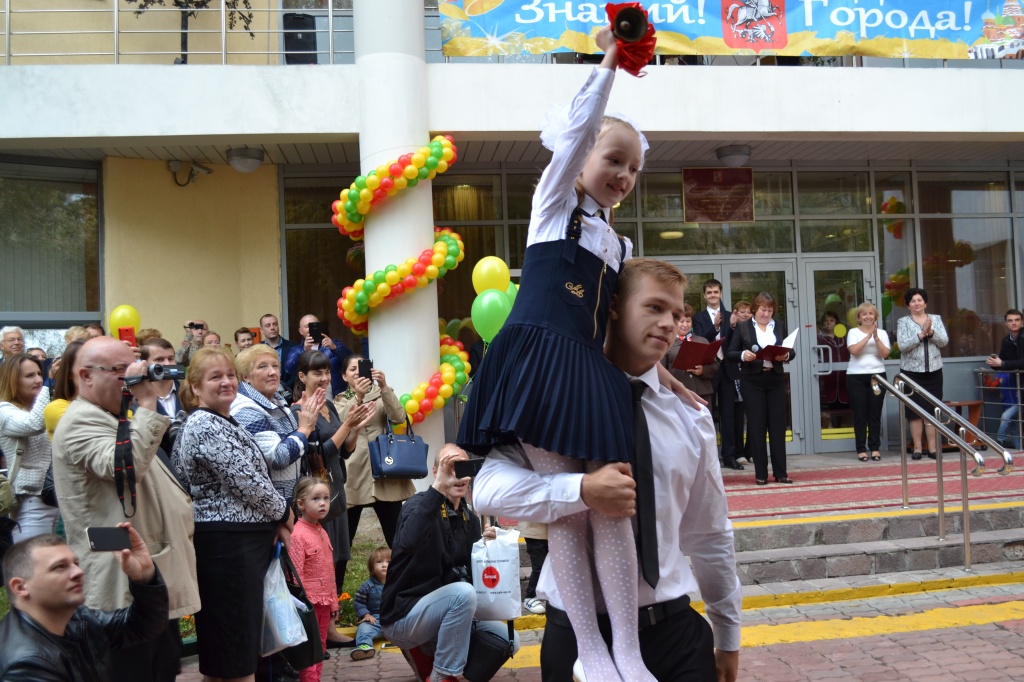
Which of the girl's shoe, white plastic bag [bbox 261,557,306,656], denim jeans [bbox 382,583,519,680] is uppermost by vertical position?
white plastic bag [bbox 261,557,306,656]

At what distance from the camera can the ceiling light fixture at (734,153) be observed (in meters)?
12.2

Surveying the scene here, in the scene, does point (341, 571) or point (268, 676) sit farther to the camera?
point (341, 571)

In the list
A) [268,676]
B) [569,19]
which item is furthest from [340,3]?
[268,676]

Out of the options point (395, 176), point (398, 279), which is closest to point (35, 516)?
point (398, 279)

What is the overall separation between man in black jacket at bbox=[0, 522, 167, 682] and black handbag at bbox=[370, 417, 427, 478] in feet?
11.5

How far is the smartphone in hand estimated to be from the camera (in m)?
3.05

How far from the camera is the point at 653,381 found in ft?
8.41

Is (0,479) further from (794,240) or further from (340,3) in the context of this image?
(794,240)

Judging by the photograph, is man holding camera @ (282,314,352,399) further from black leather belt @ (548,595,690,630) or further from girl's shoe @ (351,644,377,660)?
black leather belt @ (548,595,690,630)

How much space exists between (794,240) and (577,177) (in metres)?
11.6

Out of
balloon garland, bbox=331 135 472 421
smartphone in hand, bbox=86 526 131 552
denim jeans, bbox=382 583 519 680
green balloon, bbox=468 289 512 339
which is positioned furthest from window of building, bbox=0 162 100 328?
smartphone in hand, bbox=86 526 131 552

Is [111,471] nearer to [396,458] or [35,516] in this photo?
[35,516]

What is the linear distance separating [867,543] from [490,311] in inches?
155

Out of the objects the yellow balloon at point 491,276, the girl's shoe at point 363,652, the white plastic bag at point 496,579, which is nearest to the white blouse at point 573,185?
the white plastic bag at point 496,579
